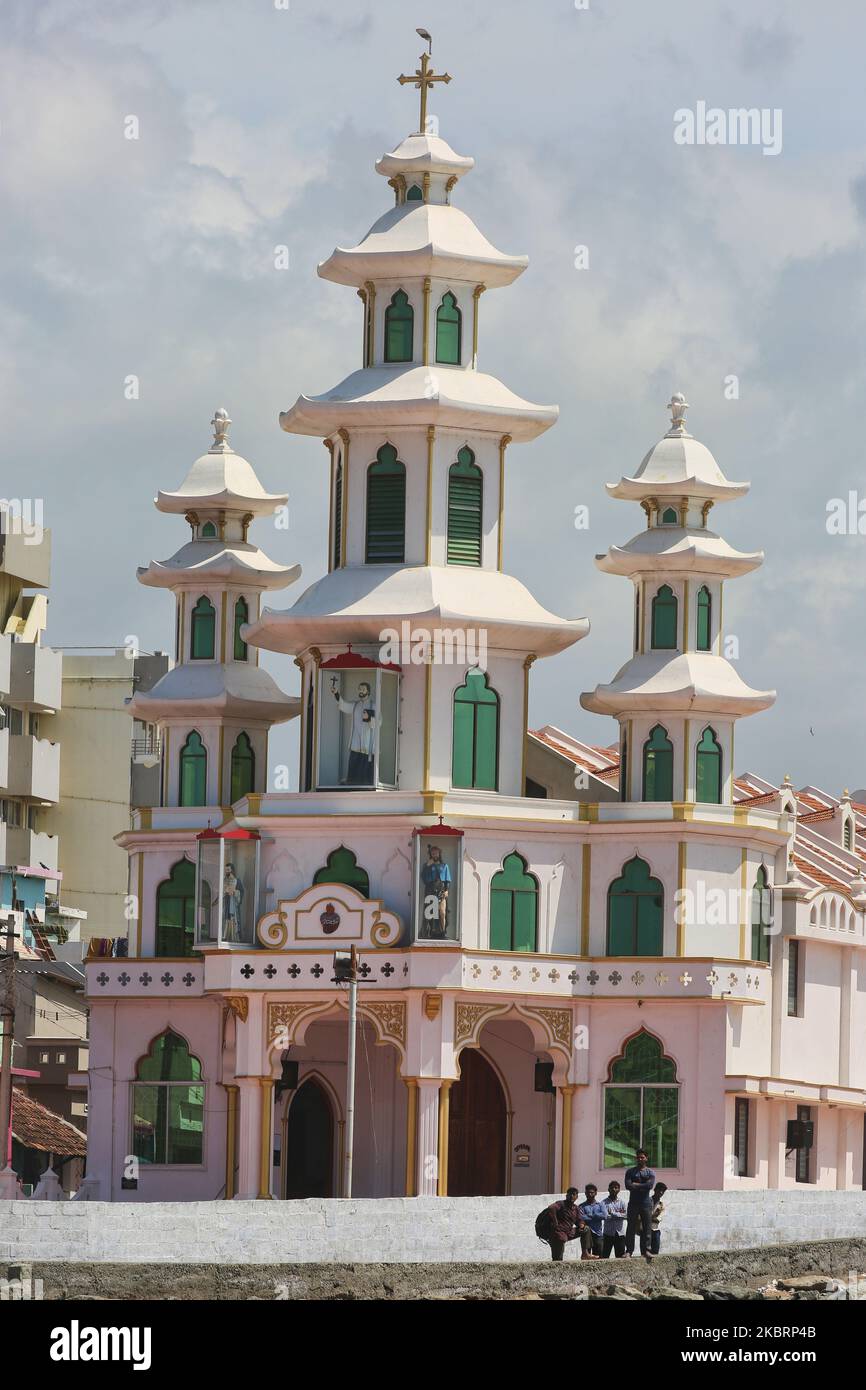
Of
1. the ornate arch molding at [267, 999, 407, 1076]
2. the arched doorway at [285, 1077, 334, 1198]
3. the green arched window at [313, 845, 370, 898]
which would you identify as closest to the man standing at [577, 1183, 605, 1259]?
the ornate arch molding at [267, 999, 407, 1076]

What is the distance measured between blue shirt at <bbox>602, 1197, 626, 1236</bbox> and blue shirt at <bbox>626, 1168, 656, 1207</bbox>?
9.7 inches

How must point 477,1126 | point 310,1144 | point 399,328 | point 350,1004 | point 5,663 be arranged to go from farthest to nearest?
1. point 5,663
2. point 310,1144
3. point 399,328
4. point 477,1126
5. point 350,1004

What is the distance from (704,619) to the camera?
253 feet

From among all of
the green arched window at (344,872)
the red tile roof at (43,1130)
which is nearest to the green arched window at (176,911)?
the green arched window at (344,872)

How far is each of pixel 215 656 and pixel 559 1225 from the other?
21.4 meters

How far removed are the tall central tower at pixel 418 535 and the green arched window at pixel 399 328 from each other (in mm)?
29

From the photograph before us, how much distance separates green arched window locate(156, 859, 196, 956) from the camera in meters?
78.4

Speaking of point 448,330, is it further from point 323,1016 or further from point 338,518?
point 323,1016

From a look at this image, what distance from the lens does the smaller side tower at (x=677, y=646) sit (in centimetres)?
7600

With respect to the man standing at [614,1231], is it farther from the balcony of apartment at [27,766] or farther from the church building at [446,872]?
the balcony of apartment at [27,766]

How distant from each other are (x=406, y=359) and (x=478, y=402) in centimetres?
206

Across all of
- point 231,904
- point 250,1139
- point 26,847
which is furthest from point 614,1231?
point 26,847

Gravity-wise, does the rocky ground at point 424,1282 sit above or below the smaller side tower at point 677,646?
below
